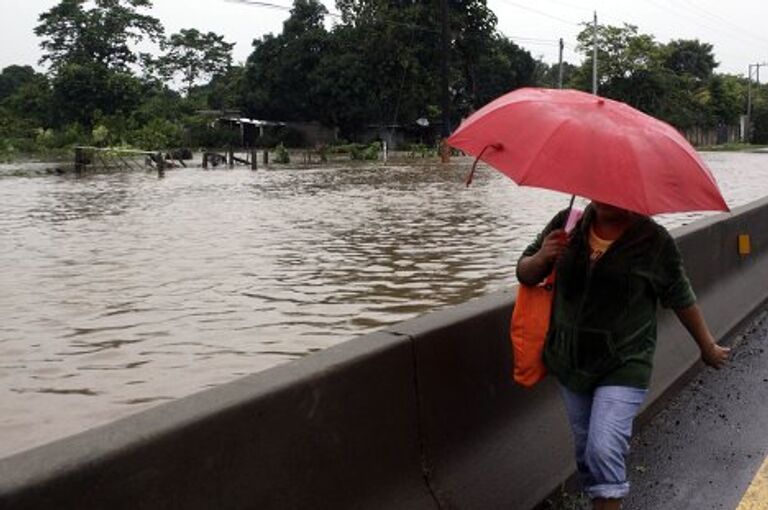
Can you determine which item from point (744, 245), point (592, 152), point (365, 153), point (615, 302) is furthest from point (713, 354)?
point (365, 153)

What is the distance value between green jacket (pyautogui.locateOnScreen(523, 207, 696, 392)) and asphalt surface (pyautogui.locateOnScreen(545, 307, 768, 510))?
955mm

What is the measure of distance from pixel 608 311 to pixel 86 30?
2816 inches

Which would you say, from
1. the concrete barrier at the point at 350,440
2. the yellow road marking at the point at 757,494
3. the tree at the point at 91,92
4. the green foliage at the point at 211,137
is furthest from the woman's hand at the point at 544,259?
the green foliage at the point at 211,137

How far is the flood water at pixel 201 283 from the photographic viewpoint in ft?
17.6

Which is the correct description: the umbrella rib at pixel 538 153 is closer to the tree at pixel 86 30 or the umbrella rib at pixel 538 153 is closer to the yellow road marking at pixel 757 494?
the yellow road marking at pixel 757 494

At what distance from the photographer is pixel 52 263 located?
9727 millimetres

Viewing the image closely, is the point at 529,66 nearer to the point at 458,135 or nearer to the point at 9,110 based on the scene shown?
the point at 9,110

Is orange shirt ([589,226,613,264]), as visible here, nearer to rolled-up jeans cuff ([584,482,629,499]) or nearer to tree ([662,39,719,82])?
rolled-up jeans cuff ([584,482,629,499])

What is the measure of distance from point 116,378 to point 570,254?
321 cm

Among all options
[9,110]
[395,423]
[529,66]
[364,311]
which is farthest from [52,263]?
[529,66]

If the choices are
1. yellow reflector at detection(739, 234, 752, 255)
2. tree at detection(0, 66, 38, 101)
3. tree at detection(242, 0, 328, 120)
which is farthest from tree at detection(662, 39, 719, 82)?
yellow reflector at detection(739, 234, 752, 255)

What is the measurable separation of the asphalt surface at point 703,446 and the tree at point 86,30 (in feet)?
224

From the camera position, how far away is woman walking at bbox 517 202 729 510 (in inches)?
127

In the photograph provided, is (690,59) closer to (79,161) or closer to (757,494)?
(79,161)
